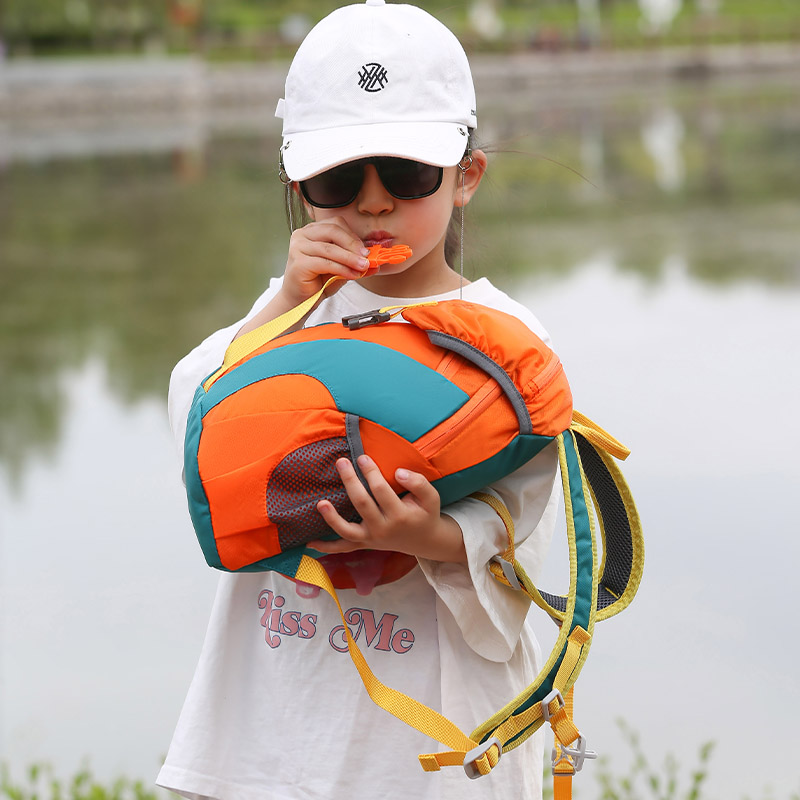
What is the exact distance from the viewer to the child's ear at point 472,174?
147cm

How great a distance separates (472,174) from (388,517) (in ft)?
1.71

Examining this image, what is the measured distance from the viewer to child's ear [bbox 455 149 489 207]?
1.47 meters

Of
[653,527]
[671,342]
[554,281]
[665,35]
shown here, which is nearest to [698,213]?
[554,281]

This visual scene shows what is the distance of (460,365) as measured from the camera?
47.9 inches

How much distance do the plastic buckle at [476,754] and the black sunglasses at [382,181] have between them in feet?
1.97

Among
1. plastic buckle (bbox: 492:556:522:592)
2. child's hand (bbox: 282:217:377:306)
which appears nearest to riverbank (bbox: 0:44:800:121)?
child's hand (bbox: 282:217:377:306)

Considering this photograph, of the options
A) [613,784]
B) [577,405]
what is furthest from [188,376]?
[577,405]

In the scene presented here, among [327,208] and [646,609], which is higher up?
[327,208]

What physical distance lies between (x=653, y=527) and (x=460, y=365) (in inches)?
83.5

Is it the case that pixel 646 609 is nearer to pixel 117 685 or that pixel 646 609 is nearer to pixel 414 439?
pixel 117 685

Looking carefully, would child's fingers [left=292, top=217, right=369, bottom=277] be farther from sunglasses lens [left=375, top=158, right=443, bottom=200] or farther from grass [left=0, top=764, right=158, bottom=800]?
grass [left=0, top=764, right=158, bottom=800]

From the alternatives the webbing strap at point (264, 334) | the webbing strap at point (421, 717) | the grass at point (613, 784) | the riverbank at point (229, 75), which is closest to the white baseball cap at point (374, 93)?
the webbing strap at point (264, 334)

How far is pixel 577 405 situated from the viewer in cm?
408

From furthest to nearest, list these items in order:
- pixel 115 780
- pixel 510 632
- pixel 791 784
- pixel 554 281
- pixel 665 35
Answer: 1. pixel 665 35
2. pixel 554 281
3. pixel 115 780
4. pixel 791 784
5. pixel 510 632
